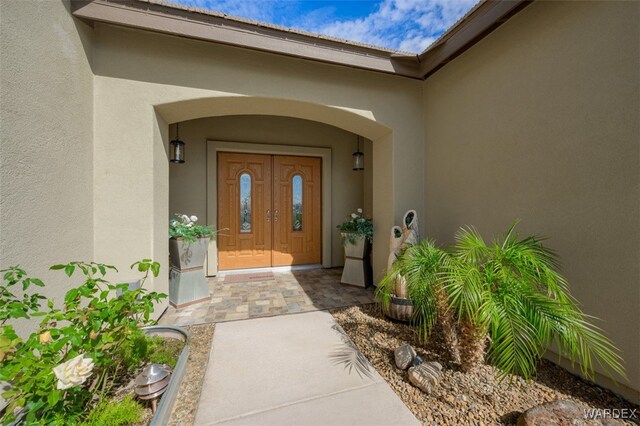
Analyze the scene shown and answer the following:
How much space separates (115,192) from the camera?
248 centimetres

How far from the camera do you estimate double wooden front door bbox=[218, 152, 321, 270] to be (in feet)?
14.8

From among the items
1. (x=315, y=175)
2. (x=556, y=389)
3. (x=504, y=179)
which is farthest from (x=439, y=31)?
(x=556, y=389)

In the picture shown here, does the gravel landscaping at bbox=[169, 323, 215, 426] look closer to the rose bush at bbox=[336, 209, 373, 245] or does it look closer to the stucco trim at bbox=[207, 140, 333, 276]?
the stucco trim at bbox=[207, 140, 333, 276]

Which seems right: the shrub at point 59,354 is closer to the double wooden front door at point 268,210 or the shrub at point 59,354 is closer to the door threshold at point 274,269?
the door threshold at point 274,269

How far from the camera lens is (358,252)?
3861 millimetres

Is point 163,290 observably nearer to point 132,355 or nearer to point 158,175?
point 132,355

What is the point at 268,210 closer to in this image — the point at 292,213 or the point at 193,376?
the point at 292,213

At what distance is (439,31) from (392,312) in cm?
338

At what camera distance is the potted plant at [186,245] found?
3100 millimetres

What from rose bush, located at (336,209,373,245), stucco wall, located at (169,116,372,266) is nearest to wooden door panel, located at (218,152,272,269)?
stucco wall, located at (169,116,372,266)

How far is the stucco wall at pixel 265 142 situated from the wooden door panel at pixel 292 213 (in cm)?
32

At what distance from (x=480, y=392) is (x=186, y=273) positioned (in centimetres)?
319

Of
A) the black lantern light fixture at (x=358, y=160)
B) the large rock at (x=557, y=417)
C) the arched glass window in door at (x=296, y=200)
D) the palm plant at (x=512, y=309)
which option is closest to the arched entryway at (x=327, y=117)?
the black lantern light fixture at (x=358, y=160)

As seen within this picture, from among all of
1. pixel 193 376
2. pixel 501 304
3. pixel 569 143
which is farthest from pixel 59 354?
pixel 569 143
